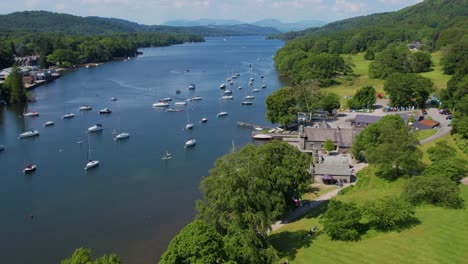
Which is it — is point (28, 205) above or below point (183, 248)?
below

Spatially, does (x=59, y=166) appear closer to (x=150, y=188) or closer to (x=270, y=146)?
(x=150, y=188)

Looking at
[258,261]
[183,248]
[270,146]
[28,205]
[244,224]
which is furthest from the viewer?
[28,205]

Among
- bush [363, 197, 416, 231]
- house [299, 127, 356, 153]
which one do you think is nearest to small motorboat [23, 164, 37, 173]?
house [299, 127, 356, 153]

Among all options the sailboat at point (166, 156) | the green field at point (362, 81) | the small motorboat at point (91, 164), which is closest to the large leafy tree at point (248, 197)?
the sailboat at point (166, 156)

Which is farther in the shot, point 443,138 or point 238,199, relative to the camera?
point 443,138

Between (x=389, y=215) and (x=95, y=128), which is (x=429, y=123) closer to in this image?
(x=389, y=215)

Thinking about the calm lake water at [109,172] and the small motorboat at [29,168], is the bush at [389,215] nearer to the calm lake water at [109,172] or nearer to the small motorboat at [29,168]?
the calm lake water at [109,172]

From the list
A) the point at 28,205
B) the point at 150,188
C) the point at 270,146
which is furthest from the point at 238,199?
the point at 28,205
